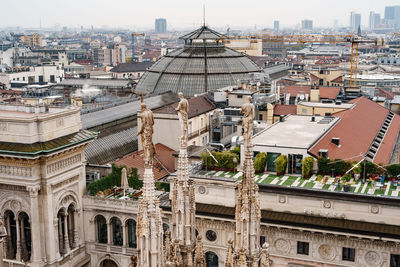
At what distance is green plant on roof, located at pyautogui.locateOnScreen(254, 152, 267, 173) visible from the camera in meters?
45.7

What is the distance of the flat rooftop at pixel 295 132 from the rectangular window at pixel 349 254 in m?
10.7

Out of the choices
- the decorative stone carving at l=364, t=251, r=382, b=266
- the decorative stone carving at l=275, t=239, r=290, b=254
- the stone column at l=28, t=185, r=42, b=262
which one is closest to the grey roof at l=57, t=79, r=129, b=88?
the stone column at l=28, t=185, r=42, b=262

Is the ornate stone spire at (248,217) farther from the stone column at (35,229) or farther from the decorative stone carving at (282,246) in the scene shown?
the stone column at (35,229)

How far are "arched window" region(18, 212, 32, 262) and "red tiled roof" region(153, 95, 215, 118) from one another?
2551 cm

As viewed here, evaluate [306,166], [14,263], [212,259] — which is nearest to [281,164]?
[306,166]

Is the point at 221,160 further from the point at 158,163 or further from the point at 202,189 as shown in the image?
the point at 158,163

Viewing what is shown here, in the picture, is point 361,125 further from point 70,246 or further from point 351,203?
point 70,246

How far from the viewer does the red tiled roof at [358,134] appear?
1905 inches

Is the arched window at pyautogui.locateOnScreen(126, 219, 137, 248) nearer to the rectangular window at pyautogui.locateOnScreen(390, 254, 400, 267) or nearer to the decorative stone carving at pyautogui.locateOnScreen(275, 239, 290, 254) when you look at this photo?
the decorative stone carving at pyautogui.locateOnScreen(275, 239, 290, 254)

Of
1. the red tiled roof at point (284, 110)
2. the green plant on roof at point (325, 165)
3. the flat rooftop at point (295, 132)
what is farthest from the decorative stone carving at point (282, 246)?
the red tiled roof at point (284, 110)

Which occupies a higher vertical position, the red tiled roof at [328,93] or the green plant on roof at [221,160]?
the red tiled roof at [328,93]

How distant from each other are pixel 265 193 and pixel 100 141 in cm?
3186

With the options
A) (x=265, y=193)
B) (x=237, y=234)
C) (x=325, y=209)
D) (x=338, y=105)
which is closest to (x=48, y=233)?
(x=265, y=193)

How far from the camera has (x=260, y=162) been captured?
150 ft
